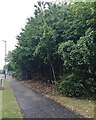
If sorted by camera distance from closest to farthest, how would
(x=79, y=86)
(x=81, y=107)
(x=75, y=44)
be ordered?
(x=81, y=107) < (x=79, y=86) < (x=75, y=44)

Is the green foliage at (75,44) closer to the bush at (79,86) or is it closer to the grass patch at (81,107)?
the bush at (79,86)

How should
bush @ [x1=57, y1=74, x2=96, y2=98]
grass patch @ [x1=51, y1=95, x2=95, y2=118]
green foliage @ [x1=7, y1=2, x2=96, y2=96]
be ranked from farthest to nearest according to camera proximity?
1. bush @ [x1=57, y1=74, x2=96, y2=98]
2. green foliage @ [x1=7, y1=2, x2=96, y2=96]
3. grass patch @ [x1=51, y1=95, x2=95, y2=118]

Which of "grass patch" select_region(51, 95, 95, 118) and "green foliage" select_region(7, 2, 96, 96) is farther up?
"green foliage" select_region(7, 2, 96, 96)

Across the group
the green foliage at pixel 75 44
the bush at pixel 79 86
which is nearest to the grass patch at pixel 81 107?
the bush at pixel 79 86

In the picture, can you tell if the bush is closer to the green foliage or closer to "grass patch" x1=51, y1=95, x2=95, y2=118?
the green foliage

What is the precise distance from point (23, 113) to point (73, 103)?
3.97 m

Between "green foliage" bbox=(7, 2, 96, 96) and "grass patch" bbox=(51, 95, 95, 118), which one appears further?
"green foliage" bbox=(7, 2, 96, 96)

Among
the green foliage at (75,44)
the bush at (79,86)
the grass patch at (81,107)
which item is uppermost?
the green foliage at (75,44)

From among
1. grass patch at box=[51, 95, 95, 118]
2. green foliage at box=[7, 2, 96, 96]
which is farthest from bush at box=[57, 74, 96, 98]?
grass patch at box=[51, 95, 95, 118]

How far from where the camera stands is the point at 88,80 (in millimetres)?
18703

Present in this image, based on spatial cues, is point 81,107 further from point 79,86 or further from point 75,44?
point 75,44

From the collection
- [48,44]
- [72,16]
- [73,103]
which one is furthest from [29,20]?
[73,103]

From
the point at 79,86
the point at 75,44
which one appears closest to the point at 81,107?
the point at 79,86

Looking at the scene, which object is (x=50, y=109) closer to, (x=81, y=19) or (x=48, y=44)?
(x=81, y=19)
